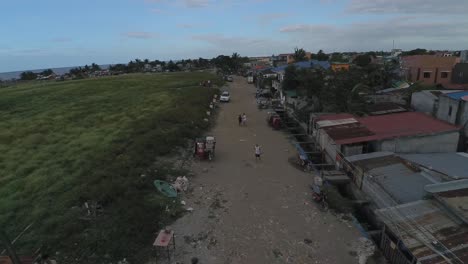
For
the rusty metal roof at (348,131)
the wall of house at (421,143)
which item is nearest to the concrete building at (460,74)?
the wall of house at (421,143)

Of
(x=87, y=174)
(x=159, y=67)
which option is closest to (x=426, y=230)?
(x=87, y=174)

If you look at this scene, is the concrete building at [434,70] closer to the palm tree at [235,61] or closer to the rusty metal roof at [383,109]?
the rusty metal roof at [383,109]

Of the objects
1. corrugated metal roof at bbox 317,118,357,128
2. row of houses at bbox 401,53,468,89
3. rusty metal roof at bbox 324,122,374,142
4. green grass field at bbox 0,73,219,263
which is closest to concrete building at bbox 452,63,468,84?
row of houses at bbox 401,53,468,89

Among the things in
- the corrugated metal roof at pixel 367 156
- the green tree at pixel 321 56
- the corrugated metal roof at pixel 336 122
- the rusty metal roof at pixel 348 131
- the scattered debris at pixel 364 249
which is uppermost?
the green tree at pixel 321 56

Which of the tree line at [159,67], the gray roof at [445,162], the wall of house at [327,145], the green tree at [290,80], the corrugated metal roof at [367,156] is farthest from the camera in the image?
the tree line at [159,67]

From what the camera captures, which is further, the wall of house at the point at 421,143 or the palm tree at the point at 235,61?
the palm tree at the point at 235,61

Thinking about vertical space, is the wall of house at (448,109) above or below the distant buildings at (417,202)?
above
